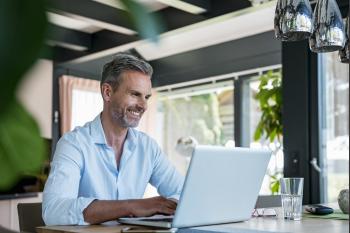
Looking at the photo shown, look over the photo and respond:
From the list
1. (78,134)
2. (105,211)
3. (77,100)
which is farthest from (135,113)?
(77,100)

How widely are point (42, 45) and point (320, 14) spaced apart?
1936 millimetres

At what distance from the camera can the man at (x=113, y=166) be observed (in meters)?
1.51

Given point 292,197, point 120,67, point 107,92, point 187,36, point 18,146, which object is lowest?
point 292,197

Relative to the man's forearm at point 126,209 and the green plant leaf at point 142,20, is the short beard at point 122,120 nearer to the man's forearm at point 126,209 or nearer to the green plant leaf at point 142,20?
the man's forearm at point 126,209

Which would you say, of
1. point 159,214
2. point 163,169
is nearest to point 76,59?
point 163,169

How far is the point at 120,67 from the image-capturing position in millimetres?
2225

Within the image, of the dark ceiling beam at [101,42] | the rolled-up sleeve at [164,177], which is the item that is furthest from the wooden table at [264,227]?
the dark ceiling beam at [101,42]

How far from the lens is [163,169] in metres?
2.23

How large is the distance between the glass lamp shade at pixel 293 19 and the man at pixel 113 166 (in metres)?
0.62

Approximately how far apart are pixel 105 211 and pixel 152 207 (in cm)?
15

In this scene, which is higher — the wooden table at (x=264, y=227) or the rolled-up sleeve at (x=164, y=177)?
the rolled-up sleeve at (x=164, y=177)

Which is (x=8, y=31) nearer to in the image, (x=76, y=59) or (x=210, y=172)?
(x=210, y=172)

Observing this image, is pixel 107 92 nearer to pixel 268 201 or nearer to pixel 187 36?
pixel 268 201

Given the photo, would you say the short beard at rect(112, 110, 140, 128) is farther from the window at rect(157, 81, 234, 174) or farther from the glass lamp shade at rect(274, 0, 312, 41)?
the window at rect(157, 81, 234, 174)
